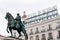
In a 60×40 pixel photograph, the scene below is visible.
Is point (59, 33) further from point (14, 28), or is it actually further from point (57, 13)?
point (14, 28)

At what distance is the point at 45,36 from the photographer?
57969 mm

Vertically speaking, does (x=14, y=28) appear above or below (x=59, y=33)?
above

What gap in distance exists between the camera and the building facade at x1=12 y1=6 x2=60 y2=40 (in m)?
56.3

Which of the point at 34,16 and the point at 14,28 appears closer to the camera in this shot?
the point at 14,28

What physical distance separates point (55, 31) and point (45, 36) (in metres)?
3.57

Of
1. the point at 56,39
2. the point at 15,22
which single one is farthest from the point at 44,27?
the point at 15,22

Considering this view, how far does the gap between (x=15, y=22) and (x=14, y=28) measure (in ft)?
2.30

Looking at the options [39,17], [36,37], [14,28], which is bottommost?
[36,37]

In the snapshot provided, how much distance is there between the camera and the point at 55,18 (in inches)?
2232

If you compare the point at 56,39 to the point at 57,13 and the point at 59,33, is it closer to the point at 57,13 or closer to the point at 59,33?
the point at 59,33

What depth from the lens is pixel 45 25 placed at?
5866 centimetres

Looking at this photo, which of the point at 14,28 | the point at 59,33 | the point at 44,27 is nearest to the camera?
the point at 14,28

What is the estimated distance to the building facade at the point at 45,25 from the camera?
5626 cm

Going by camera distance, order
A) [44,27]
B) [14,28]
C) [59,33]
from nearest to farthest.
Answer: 1. [14,28]
2. [59,33]
3. [44,27]
